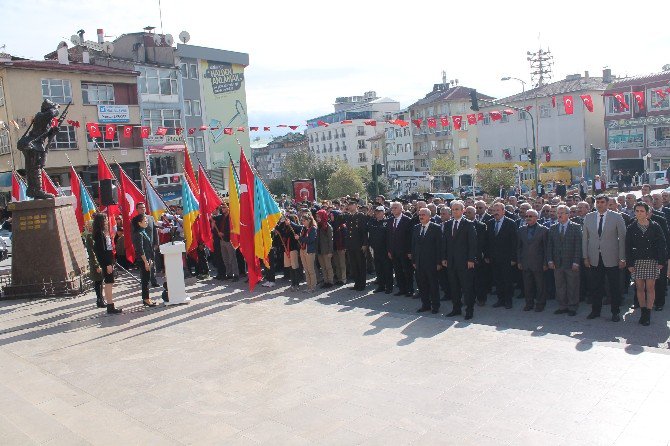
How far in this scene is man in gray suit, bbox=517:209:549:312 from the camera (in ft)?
33.9

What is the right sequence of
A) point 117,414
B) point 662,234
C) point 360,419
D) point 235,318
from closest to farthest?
point 360,419 < point 117,414 < point 662,234 < point 235,318

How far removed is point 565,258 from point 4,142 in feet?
126

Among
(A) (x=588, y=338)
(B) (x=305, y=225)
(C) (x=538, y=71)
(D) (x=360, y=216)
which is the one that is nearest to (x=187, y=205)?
(B) (x=305, y=225)

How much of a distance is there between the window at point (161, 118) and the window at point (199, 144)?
261 centimetres

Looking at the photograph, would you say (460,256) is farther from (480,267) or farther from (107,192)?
(107,192)

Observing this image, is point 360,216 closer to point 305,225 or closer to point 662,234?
point 305,225

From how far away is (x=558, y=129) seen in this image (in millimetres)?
56844

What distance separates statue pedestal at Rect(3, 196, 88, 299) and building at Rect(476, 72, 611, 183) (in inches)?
1734

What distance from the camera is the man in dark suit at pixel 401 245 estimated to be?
1189 centimetres

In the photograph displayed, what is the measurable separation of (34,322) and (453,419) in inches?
325

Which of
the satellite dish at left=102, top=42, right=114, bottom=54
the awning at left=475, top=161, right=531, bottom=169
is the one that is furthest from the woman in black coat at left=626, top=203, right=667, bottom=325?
the awning at left=475, top=161, right=531, bottom=169

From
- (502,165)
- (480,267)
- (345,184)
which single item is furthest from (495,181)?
(480,267)

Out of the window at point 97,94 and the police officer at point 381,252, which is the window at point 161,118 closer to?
the window at point 97,94

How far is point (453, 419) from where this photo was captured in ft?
19.0
